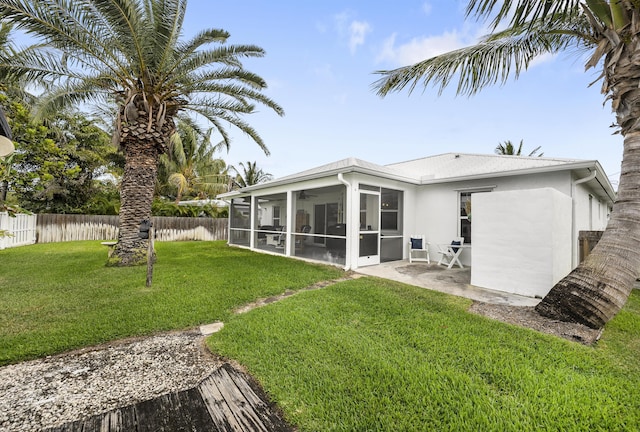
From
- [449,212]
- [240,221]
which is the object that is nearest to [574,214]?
[449,212]

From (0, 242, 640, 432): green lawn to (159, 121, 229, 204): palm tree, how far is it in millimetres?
15618

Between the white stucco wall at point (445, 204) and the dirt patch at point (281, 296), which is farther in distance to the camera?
the white stucco wall at point (445, 204)

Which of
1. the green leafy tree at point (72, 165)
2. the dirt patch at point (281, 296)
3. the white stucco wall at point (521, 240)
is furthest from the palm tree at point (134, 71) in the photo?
the green leafy tree at point (72, 165)

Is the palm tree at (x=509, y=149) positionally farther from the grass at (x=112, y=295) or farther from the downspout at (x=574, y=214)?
the grass at (x=112, y=295)

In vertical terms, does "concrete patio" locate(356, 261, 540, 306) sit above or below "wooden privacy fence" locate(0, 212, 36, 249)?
below

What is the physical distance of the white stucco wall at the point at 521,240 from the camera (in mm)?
4816

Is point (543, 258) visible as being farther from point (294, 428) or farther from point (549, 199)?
point (294, 428)

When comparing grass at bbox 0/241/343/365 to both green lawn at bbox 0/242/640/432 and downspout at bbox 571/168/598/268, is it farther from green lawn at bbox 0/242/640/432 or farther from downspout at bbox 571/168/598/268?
downspout at bbox 571/168/598/268

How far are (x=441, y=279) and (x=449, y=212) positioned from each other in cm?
307

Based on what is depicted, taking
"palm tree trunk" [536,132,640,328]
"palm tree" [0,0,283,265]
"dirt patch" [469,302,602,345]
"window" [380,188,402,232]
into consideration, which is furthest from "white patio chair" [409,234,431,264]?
"palm tree" [0,0,283,265]

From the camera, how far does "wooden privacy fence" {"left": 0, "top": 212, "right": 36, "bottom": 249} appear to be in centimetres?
1018

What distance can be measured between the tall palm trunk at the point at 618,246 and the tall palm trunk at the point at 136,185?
995 centimetres

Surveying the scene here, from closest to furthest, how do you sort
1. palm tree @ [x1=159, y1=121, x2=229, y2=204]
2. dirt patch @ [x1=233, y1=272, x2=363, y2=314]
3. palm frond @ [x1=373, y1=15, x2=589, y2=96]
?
dirt patch @ [x1=233, y1=272, x2=363, y2=314]
palm frond @ [x1=373, y1=15, x2=589, y2=96]
palm tree @ [x1=159, y1=121, x2=229, y2=204]

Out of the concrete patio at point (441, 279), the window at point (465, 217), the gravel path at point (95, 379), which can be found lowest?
the gravel path at point (95, 379)
